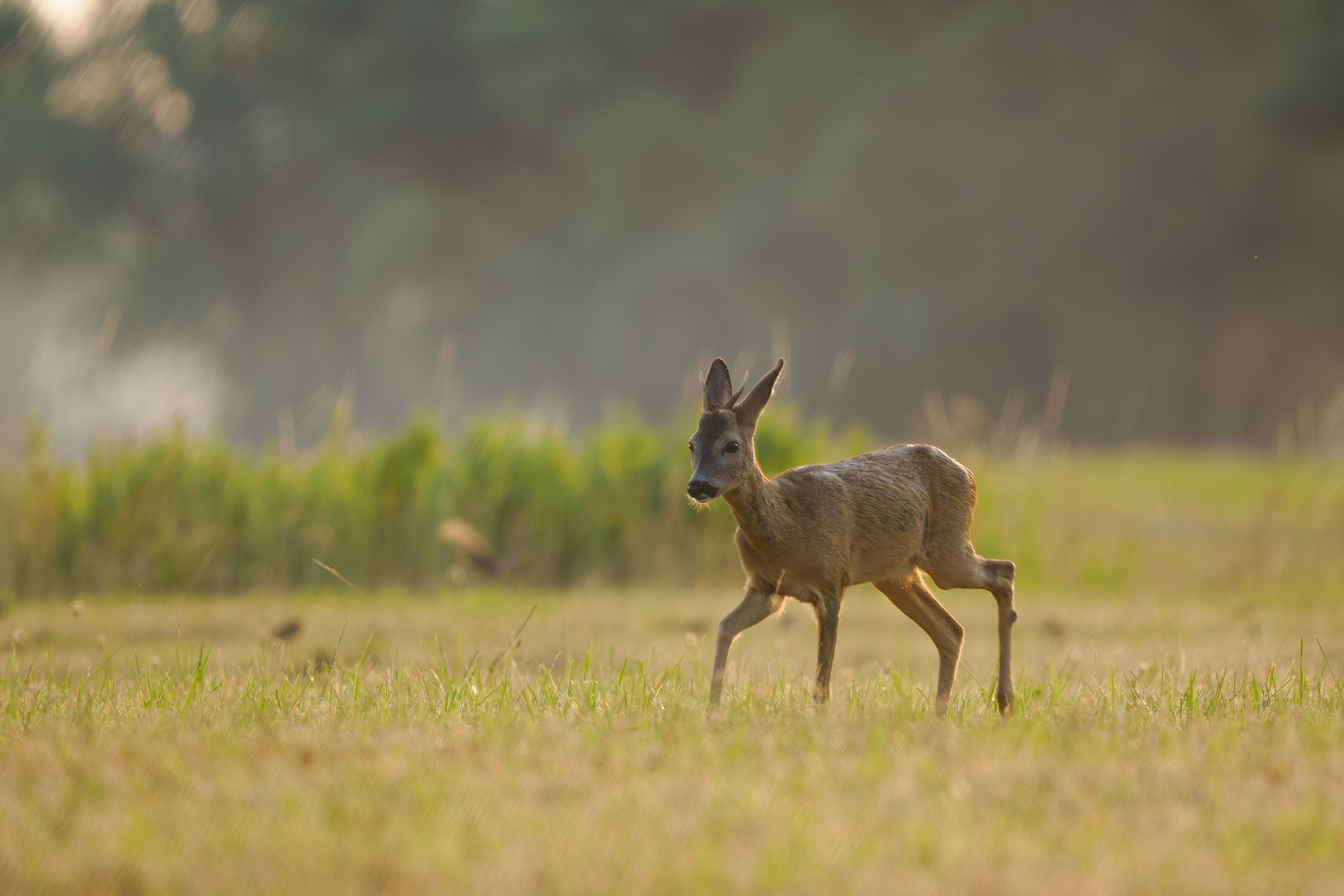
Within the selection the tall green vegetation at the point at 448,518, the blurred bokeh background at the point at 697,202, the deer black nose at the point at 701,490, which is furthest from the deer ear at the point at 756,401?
the blurred bokeh background at the point at 697,202

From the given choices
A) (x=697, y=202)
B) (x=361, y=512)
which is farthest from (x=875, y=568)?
(x=697, y=202)

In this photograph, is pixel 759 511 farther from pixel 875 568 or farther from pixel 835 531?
pixel 875 568

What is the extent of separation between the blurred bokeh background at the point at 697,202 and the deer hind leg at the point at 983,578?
16322mm

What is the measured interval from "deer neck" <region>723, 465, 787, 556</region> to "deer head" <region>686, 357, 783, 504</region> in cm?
5

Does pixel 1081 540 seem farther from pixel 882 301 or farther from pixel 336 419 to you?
pixel 882 301

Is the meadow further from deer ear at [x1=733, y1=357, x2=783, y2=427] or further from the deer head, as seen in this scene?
deer ear at [x1=733, y1=357, x2=783, y2=427]

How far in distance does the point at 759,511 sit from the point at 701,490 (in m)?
0.33

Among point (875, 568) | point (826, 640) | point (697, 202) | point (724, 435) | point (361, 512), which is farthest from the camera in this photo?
point (697, 202)

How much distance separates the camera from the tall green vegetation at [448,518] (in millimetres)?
8242

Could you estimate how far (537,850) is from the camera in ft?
8.09

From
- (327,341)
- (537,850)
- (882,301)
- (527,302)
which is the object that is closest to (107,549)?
(537,850)

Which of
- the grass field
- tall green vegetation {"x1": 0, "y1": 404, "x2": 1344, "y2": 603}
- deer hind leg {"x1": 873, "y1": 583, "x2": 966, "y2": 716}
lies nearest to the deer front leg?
the grass field

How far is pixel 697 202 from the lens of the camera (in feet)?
107

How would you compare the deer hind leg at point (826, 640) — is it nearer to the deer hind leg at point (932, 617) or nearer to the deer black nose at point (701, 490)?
the deer hind leg at point (932, 617)
